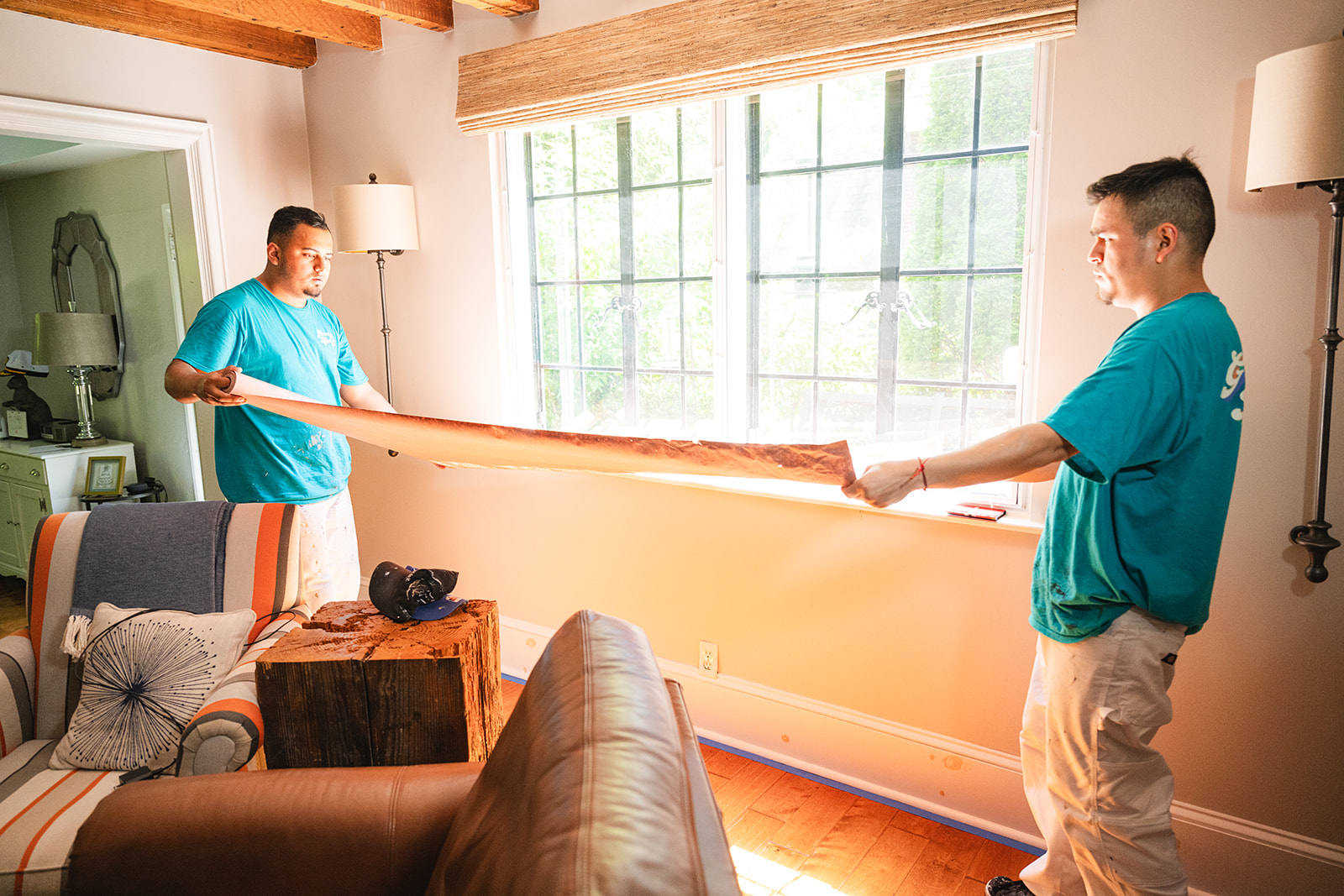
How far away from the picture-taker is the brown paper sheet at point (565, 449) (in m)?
1.29

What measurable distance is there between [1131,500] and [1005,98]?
1.14m

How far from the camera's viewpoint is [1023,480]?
72.7 inches

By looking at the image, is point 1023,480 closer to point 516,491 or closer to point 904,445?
point 904,445

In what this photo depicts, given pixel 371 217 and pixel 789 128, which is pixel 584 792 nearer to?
pixel 789 128

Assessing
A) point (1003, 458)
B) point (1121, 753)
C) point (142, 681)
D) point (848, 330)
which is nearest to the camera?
point (1003, 458)

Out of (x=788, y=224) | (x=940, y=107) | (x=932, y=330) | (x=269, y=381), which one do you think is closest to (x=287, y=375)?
(x=269, y=381)

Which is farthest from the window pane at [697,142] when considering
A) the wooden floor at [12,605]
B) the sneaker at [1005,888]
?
the wooden floor at [12,605]

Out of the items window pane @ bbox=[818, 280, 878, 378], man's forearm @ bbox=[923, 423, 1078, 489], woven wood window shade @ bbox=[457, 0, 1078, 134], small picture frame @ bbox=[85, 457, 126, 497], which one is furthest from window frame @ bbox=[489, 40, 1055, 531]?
small picture frame @ bbox=[85, 457, 126, 497]

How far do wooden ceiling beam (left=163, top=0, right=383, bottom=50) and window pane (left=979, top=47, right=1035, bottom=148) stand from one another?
7.54 feet

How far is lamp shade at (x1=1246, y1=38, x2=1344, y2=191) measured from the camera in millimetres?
1396

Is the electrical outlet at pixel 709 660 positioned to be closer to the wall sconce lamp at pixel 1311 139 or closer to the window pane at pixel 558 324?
the window pane at pixel 558 324

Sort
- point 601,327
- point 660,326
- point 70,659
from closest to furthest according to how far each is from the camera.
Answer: point 70,659 < point 660,326 < point 601,327

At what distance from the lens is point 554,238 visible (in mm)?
2871

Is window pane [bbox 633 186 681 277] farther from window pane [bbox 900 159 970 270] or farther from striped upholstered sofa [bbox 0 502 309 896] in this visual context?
striped upholstered sofa [bbox 0 502 309 896]
